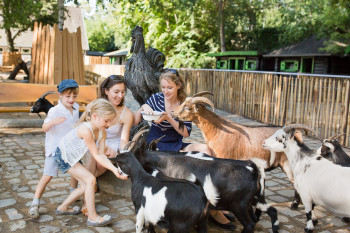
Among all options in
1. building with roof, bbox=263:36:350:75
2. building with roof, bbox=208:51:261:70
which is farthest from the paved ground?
building with roof, bbox=208:51:261:70

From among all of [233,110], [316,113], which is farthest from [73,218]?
[233,110]

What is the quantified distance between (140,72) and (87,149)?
6.42 ft

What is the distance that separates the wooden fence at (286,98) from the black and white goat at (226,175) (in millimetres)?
5862

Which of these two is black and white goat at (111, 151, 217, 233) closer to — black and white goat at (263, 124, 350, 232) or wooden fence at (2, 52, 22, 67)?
black and white goat at (263, 124, 350, 232)

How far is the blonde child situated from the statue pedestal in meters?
0.70

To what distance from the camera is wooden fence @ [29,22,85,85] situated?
398 inches

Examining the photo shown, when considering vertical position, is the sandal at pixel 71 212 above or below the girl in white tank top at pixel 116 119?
below

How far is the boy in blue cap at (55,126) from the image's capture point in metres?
4.10

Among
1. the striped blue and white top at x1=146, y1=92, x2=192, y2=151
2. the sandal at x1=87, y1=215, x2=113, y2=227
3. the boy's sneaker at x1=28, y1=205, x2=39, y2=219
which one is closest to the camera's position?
the sandal at x1=87, y1=215, x2=113, y2=227

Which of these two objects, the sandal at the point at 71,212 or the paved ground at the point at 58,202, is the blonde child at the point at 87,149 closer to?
the sandal at the point at 71,212

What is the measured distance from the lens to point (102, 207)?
4367 mm

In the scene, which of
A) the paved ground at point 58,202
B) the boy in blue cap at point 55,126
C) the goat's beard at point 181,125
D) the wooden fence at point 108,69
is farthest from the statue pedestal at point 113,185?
the wooden fence at point 108,69

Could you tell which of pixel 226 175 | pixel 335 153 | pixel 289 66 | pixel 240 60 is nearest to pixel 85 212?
pixel 226 175

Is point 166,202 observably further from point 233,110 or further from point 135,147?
point 233,110
